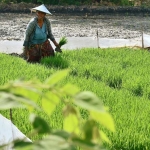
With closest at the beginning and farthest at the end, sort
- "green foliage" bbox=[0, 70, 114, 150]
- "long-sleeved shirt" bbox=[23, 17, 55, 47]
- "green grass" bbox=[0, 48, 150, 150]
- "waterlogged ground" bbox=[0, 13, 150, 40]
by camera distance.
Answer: "green foliage" bbox=[0, 70, 114, 150], "green grass" bbox=[0, 48, 150, 150], "long-sleeved shirt" bbox=[23, 17, 55, 47], "waterlogged ground" bbox=[0, 13, 150, 40]

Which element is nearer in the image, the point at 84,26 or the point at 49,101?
the point at 49,101

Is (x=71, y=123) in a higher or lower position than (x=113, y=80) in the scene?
higher

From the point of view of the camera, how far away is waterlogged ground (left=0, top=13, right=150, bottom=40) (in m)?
10.4

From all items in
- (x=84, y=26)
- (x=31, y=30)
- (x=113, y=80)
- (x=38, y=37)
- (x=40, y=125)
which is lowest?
(x=84, y=26)

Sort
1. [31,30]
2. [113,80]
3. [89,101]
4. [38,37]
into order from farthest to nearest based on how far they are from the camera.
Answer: [38,37]
[31,30]
[113,80]
[89,101]

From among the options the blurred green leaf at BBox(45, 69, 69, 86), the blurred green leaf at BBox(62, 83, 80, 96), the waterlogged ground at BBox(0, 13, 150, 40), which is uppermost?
the blurred green leaf at BBox(45, 69, 69, 86)

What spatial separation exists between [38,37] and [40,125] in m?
5.19

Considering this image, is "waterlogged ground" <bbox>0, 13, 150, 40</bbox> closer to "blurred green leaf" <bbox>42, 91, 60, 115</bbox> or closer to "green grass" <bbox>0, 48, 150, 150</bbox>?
"green grass" <bbox>0, 48, 150, 150</bbox>

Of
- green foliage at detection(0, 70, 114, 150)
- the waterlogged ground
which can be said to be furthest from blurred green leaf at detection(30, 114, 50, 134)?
the waterlogged ground

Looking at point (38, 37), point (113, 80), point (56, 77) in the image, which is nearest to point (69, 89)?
point (56, 77)

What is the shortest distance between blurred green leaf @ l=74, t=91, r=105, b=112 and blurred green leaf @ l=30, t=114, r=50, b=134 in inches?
1.4

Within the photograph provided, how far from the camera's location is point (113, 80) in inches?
181

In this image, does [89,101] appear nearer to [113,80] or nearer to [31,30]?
[113,80]

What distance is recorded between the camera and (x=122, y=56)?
19.2ft
